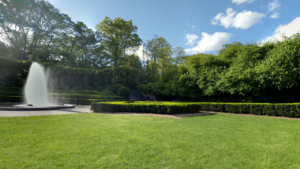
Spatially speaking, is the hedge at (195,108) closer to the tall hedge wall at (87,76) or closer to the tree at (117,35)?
the tall hedge wall at (87,76)

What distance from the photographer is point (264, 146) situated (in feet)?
12.7

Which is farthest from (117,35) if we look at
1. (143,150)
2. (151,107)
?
(143,150)

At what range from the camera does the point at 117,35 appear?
33.1 metres

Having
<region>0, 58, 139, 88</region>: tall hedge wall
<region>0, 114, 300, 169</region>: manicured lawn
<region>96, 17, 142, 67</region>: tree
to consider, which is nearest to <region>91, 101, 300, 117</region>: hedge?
<region>0, 114, 300, 169</region>: manicured lawn

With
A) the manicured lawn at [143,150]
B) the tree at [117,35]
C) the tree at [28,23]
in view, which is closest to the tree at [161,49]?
the tree at [117,35]

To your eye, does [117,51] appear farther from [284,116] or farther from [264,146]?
[264,146]

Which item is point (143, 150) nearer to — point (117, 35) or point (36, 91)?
point (36, 91)

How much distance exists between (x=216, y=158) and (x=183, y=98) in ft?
65.6

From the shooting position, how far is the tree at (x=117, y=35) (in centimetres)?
3288

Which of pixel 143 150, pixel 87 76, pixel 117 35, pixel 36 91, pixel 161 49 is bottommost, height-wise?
pixel 143 150

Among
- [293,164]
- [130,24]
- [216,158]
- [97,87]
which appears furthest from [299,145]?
[130,24]

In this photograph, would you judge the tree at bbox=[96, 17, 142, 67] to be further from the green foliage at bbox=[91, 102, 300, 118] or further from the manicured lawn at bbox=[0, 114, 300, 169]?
the manicured lawn at bbox=[0, 114, 300, 169]

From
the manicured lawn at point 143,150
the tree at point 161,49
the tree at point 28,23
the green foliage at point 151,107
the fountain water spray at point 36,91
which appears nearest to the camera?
the manicured lawn at point 143,150

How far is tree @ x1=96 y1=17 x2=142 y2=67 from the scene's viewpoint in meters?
32.9
